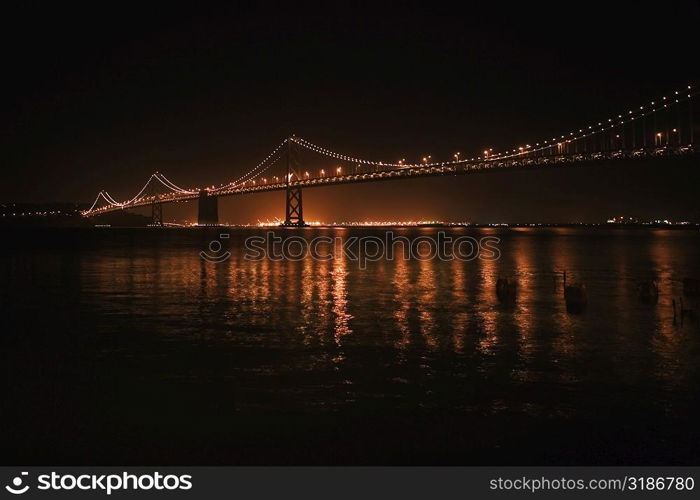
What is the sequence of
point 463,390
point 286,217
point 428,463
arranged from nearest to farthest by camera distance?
point 428,463 → point 463,390 → point 286,217

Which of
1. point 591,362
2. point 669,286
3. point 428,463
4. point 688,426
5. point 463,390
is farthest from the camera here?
point 669,286

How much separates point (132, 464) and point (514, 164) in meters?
51.8

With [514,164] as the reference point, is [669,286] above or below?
below

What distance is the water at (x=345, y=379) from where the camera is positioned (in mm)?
5652

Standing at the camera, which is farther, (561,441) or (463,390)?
(463,390)

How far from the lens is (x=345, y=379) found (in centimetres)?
788

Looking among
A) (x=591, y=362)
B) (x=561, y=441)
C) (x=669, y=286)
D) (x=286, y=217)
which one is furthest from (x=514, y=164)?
(x=561, y=441)

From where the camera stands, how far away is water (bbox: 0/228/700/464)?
223 inches

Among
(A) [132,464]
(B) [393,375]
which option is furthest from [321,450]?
(B) [393,375]

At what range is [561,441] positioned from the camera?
5.77 meters

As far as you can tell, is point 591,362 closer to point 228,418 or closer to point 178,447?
point 228,418
